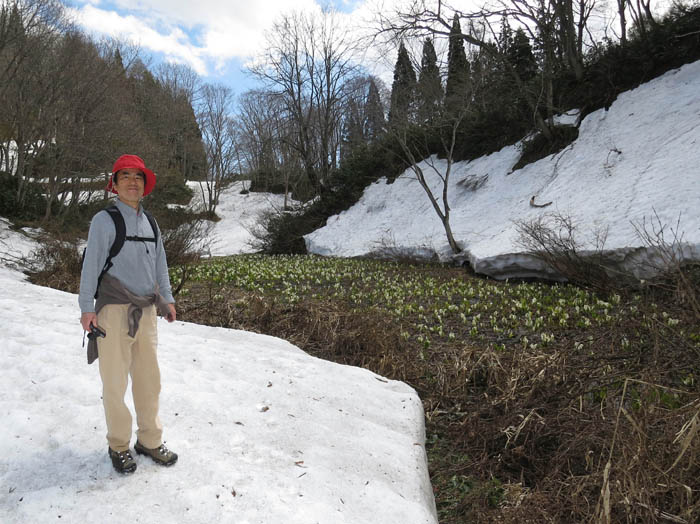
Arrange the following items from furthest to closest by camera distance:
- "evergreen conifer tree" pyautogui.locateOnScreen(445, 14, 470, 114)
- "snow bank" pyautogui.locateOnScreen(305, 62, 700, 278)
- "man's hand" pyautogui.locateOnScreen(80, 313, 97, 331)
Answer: "evergreen conifer tree" pyautogui.locateOnScreen(445, 14, 470, 114) < "snow bank" pyautogui.locateOnScreen(305, 62, 700, 278) < "man's hand" pyautogui.locateOnScreen(80, 313, 97, 331)

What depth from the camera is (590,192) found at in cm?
1178

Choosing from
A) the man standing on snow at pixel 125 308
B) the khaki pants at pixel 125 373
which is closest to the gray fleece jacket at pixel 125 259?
the man standing on snow at pixel 125 308

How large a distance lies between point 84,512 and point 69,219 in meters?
25.4

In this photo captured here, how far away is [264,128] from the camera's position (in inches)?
1969

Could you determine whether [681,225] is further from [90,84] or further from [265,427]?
[90,84]

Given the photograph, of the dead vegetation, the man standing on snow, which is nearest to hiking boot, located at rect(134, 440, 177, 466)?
the man standing on snow

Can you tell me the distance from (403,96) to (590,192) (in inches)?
282

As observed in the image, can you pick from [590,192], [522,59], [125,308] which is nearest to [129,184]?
[125,308]

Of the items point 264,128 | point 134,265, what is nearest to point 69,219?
point 134,265

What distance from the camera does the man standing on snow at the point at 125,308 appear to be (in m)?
2.69

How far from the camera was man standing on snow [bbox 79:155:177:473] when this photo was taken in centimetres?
269

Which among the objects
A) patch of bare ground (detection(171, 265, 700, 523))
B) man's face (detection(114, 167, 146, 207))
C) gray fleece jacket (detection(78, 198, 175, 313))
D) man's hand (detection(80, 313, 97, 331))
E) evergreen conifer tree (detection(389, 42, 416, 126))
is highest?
evergreen conifer tree (detection(389, 42, 416, 126))

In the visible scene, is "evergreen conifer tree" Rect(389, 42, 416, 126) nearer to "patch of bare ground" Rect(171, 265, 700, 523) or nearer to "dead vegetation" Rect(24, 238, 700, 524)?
"dead vegetation" Rect(24, 238, 700, 524)

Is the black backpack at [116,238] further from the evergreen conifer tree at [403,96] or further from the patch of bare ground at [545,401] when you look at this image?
the evergreen conifer tree at [403,96]
